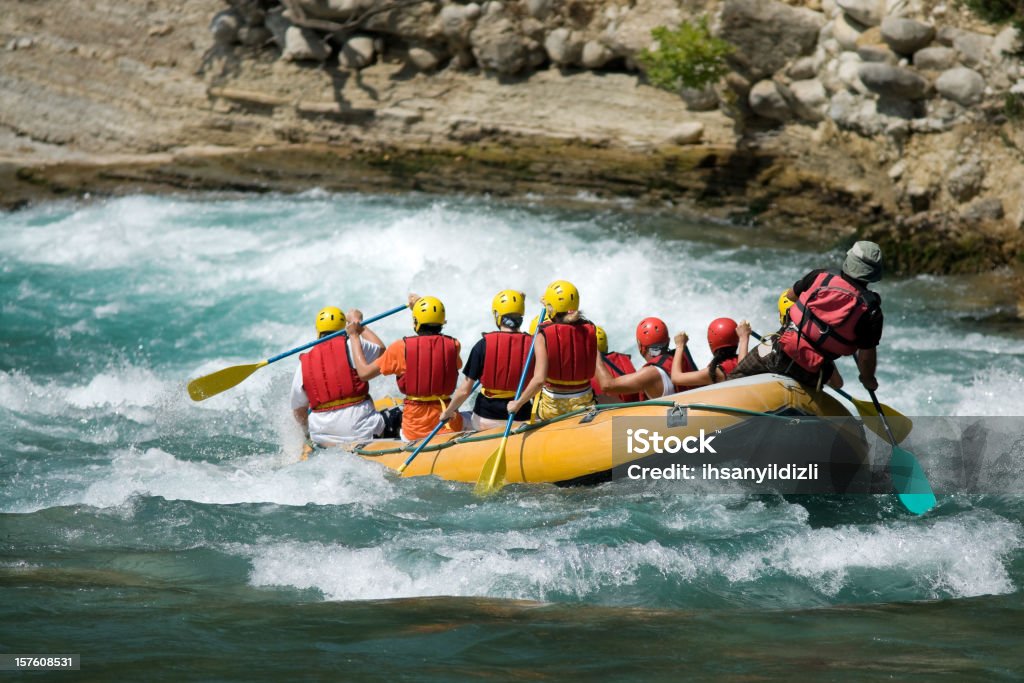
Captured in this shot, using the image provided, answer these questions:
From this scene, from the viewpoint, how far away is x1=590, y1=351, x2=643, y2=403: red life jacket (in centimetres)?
763

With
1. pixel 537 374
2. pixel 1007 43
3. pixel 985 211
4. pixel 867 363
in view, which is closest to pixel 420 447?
pixel 537 374

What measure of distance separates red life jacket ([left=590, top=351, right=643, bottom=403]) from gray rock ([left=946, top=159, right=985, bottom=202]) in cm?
655

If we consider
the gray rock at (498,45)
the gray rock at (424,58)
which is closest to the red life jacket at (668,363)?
the gray rock at (498,45)

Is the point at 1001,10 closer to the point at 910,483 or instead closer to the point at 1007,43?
the point at 1007,43

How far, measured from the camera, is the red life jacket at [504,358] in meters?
7.13

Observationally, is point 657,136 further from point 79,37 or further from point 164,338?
point 79,37

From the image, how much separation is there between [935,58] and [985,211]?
1.90 m

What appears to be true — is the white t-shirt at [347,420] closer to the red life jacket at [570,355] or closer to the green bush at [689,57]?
the red life jacket at [570,355]

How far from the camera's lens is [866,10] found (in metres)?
13.7

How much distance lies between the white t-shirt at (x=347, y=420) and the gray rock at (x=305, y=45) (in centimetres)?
1014

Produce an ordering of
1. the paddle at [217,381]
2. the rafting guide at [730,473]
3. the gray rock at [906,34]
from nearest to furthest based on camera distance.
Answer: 1. the rafting guide at [730,473]
2. the paddle at [217,381]
3. the gray rock at [906,34]

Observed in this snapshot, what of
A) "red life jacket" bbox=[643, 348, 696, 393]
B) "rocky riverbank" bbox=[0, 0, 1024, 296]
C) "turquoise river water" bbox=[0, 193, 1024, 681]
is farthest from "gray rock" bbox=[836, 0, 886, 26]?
"red life jacket" bbox=[643, 348, 696, 393]

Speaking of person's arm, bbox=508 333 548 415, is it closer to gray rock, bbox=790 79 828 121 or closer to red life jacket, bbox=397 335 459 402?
red life jacket, bbox=397 335 459 402

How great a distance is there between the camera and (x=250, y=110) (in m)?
17.0
